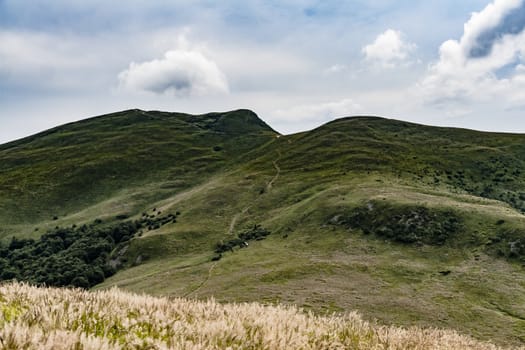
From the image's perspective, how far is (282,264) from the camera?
54.5 meters

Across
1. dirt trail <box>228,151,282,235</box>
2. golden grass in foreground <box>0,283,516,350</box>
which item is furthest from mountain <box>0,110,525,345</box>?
golden grass in foreground <box>0,283,516,350</box>

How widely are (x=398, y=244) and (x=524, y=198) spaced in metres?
47.9

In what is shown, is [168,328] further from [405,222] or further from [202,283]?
[405,222]

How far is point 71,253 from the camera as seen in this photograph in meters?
81.4

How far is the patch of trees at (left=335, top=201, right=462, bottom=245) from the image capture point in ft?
192

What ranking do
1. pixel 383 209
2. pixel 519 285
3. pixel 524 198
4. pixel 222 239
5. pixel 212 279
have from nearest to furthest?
1. pixel 519 285
2. pixel 212 279
3. pixel 383 209
4. pixel 222 239
5. pixel 524 198

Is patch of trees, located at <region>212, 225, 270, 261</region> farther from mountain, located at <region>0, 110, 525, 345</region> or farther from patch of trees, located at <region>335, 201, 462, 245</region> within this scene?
patch of trees, located at <region>335, 201, 462, 245</region>

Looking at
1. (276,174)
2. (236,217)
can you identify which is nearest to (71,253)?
(236,217)

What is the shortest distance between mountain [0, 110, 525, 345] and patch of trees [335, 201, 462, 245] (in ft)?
0.76

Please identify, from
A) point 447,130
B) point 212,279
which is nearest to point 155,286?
point 212,279

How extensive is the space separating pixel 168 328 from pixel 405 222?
6032 centimetres

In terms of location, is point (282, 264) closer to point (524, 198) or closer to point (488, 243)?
point (488, 243)

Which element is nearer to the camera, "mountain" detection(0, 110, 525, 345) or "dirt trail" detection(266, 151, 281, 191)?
"mountain" detection(0, 110, 525, 345)

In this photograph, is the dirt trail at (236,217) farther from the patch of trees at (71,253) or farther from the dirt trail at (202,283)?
the patch of trees at (71,253)
